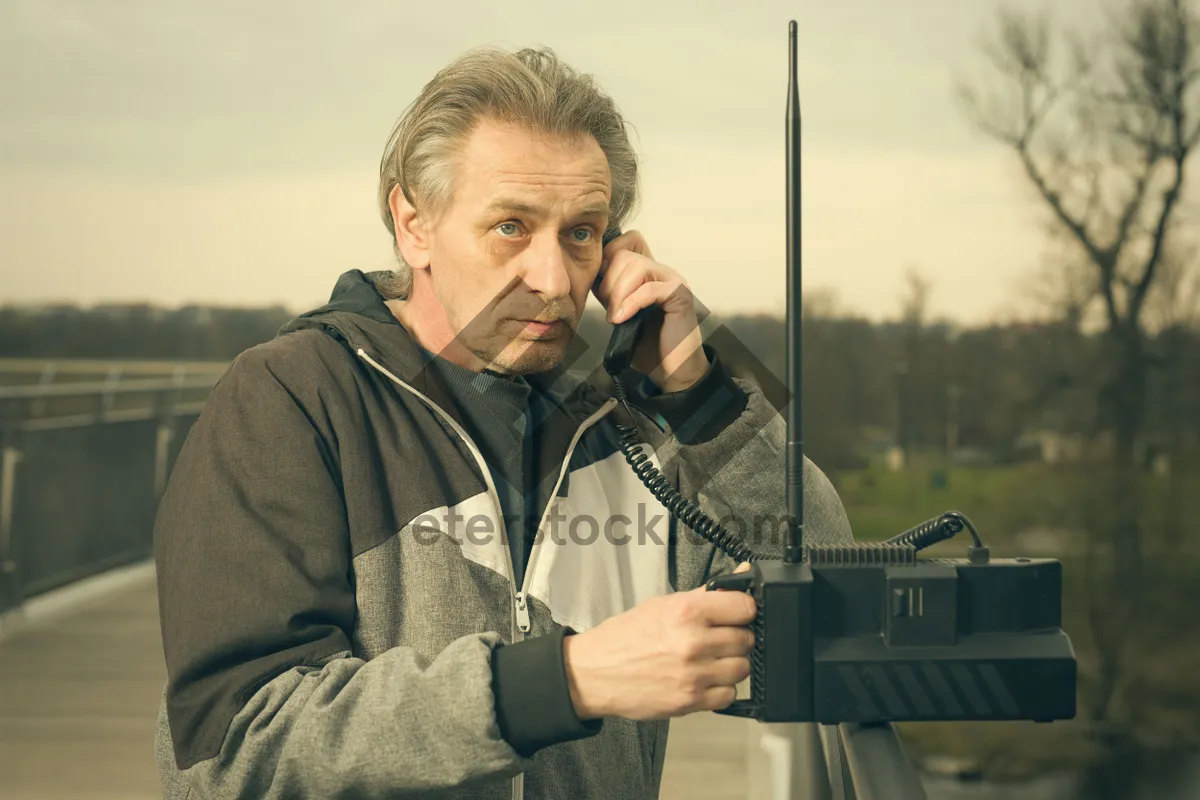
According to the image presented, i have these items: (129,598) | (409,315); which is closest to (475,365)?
(409,315)

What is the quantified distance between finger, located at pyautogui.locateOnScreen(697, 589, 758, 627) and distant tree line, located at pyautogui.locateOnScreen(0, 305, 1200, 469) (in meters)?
7.39

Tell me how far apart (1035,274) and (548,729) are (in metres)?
8.66

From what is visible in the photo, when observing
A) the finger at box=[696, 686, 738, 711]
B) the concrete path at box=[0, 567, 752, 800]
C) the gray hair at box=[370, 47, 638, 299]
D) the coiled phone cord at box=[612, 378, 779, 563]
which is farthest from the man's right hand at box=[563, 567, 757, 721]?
the concrete path at box=[0, 567, 752, 800]

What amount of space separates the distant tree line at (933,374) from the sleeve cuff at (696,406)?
6.65m

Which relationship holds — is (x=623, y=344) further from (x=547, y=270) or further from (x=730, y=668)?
(x=730, y=668)

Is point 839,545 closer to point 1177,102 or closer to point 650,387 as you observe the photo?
point 650,387

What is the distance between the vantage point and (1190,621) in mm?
9305

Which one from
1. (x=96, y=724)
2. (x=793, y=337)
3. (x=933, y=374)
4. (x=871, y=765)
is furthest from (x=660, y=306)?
(x=933, y=374)

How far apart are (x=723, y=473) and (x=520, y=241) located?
44cm

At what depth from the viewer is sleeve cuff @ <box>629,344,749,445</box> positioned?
1727 mm

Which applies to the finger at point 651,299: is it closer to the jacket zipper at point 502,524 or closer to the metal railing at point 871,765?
the jacket zipper at point 502,524

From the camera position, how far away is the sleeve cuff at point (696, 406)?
68.0 inches

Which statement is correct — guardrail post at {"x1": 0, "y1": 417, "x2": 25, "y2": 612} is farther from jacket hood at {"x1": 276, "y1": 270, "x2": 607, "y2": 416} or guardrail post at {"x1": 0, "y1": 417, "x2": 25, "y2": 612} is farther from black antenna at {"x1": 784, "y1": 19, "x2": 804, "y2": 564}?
black antenna at {"x1": 784, "y1": 19, "x2": 804, "y2": 564}

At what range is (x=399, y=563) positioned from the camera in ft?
4.54
